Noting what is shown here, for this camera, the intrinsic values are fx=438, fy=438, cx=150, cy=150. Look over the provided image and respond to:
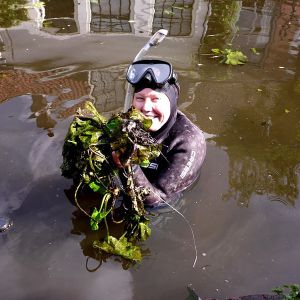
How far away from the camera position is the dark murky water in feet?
11.3

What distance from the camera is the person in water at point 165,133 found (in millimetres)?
3777

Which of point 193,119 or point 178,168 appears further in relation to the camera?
point 193,119

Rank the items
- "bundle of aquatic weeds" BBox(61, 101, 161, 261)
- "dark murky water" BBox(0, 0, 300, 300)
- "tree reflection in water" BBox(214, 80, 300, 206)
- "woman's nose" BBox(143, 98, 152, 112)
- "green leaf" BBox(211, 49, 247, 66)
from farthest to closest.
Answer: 1. "green leaf" BBox(211, 49, 247, 66)
2. "tree reflection in water" BBox(214, 80, 300, 206)
3. "woman's nose" BBox(143, 98, 152, 112)
4. "dark murky water" BBox(0, 0, 300, 300)
5. "bundle of aquatic weeds" BBox(61, 101, 161, 261)

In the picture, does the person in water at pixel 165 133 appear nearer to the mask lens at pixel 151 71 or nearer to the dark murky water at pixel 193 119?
the mask lens at pixel 151 71

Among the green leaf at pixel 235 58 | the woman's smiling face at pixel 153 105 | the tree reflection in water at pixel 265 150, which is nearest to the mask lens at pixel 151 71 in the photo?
the woman's smiling face at pixel 153 105

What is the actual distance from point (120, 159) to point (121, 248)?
31.6 inches

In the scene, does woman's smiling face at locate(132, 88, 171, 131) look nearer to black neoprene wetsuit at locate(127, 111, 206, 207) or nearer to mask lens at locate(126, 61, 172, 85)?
mask lens at locate(126, 61, 172, 85)

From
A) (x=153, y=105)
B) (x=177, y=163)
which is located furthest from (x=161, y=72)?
(x=177, y=163)

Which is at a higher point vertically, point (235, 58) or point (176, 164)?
point (235, 58)

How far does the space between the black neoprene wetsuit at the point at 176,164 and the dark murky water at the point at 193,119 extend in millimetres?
264

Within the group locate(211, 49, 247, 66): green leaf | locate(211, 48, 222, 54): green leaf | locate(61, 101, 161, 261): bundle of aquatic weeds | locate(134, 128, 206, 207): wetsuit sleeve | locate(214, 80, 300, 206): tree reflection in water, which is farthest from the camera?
locate(211, 48, 222, 54): green leaf

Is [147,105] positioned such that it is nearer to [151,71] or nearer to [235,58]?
[151,71]

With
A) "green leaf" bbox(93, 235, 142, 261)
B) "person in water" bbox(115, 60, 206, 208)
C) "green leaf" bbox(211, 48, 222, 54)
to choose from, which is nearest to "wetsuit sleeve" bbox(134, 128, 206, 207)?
"person in water" bbox(115, 60, 206, 208)

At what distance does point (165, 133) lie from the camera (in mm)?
4051
